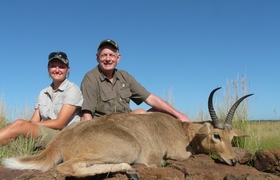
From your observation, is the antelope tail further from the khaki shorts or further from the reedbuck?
the khaki shorts

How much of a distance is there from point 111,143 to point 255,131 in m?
4.81

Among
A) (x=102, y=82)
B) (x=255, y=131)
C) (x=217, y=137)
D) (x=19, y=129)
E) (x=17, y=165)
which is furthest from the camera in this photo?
(x=255, y=131)

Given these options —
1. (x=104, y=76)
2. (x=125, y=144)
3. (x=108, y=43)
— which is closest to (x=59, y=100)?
(x=104, y=76)

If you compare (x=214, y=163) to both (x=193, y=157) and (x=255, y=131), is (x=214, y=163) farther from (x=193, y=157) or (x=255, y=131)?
(x=255, y=131)

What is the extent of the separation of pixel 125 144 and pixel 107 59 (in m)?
3.06

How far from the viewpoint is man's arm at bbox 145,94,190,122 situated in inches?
340

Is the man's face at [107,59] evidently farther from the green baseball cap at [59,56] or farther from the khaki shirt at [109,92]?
the green baseball cap at [59,56]

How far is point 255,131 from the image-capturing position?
8930 mm

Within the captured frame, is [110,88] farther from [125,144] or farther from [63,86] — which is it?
[125,144]

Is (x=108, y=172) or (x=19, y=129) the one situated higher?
(x=19, y=129)

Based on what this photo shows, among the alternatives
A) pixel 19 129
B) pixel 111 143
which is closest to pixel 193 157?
pixel 111 143

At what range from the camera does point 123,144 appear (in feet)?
18.4

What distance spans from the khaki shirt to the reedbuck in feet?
4.58

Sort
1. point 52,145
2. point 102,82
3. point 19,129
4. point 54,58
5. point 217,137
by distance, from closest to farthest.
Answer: point 52,145, point 19,129, point 217,137, point 54,58, point 102,82
